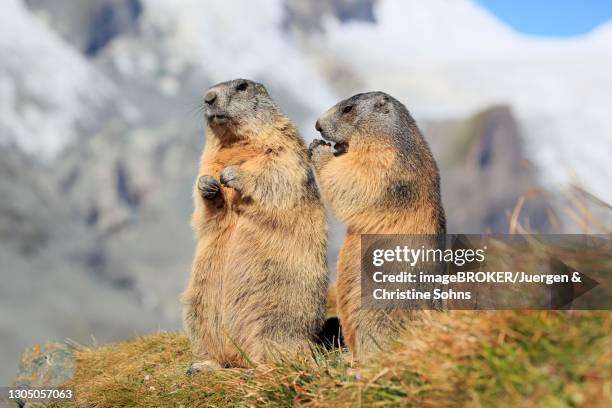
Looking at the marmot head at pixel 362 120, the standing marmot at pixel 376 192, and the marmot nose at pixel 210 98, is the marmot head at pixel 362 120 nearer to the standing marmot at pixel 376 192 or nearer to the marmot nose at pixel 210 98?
the standing marmot at pixel 376 192

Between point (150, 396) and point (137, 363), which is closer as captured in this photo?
point (150, 396)

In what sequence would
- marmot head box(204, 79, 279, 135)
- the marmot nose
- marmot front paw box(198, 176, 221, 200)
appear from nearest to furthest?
1. marmot front paw box(198, 176, 221, 200)
2. marmot head box(204, 79, 279, 135)
3. the marmot nose

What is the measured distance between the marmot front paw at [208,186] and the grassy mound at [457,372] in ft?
7.64

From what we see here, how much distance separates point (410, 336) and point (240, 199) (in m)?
3.56

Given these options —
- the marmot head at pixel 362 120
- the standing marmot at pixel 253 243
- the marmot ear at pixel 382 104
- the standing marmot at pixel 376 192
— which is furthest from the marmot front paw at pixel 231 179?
the marmot ear at pixel 382 104

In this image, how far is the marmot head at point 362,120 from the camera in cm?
890

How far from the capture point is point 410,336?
21.4ft

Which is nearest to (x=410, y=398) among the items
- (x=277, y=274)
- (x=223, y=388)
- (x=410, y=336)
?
(x=410, y=336)

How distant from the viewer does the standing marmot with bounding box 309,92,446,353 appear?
324 inches

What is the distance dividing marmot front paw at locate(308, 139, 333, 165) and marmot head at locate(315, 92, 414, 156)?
0.33ft

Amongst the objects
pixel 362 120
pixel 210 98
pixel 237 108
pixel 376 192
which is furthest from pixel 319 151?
pixel 210 98

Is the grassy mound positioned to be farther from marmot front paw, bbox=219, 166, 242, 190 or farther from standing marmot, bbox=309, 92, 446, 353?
marmot front paw, bbox=219, 166, 242, 190

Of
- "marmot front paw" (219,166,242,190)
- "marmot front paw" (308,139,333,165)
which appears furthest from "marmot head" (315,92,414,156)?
"marmot front paw" (219,166,242,190)

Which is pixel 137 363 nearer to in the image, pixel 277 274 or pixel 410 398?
pixel 277 274
